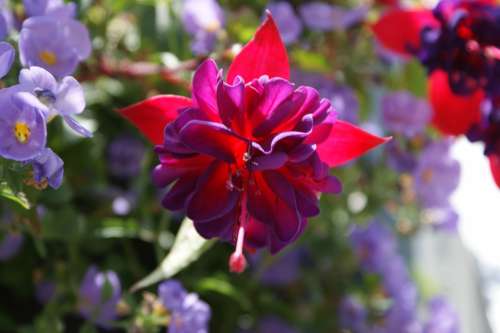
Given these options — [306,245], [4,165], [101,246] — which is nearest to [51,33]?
[4,165]

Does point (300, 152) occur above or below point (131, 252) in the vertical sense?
above

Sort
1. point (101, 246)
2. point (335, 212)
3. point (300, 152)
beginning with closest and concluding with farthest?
point (300, 152)
point (101, 246)
point (335, 212)

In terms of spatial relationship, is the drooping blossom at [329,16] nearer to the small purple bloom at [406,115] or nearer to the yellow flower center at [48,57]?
the small purple bloom at [406,115]

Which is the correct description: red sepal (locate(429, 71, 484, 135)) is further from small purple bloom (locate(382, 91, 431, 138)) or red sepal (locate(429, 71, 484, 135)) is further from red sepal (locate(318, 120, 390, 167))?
red sepal (locate(318, 120, 390, 167))

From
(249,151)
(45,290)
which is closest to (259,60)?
(249,151)

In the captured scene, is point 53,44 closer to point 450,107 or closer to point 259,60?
point 259,60

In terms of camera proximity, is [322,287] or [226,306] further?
[322,287]

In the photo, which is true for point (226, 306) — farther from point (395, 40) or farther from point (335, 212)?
point (395, 40)

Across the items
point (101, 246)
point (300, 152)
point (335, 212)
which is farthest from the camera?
point (335, 212)
